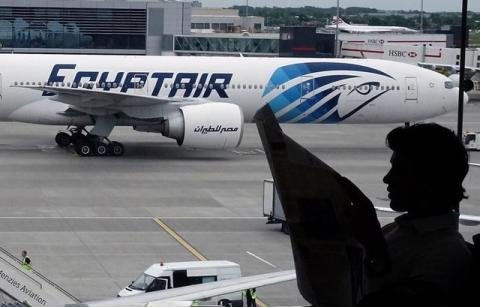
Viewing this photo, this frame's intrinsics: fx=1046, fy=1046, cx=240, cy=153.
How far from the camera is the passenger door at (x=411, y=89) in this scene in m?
34.4

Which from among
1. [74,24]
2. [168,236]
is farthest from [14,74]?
[74,24]

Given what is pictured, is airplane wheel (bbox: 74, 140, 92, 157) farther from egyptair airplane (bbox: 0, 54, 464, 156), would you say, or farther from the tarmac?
the tarmac

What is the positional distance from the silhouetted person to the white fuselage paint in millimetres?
29232

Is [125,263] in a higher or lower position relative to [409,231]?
lower

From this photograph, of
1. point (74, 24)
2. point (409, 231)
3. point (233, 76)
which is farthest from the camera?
point (74, 24)

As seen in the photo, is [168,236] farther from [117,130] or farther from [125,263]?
[117,130]

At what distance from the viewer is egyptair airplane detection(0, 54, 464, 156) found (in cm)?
3144

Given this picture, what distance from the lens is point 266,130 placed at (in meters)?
2.43

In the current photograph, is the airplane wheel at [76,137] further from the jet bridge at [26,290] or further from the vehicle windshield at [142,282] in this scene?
the jet bridge at [26,290]

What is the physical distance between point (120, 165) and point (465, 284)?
96.8 ft

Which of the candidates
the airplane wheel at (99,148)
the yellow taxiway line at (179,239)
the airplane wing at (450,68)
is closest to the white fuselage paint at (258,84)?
the airplane wheel at (99,148)

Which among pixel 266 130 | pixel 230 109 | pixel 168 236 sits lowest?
pixel 168 236

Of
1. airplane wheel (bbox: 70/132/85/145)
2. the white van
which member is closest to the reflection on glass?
airplane wheel (bbox: 70/132/85/145)

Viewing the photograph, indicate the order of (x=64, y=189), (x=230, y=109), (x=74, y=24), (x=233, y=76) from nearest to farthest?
(x=64, y=189) → (x=230, y=109) → (x=233, y=76) → (x=74, y=24)
